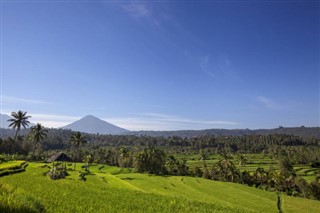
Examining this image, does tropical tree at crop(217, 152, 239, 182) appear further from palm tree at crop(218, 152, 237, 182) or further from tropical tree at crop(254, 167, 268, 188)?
tropical tree at crop(254, 167, 268, 188)

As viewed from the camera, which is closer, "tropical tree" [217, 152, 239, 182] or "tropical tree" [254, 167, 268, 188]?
"tropical tree" [217, 152, 239, 182]

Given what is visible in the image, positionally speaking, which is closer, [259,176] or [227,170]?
[259,176]

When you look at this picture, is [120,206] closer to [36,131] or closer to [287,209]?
[287,209]

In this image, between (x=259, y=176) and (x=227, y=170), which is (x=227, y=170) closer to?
(x=227, y=170)

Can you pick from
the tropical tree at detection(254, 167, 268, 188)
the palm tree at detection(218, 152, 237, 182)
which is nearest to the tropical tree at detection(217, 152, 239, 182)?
the palm tree at detection(218, 152, 237, 182)

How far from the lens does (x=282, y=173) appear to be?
108 metres

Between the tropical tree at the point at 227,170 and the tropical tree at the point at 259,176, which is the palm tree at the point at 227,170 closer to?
the tropical tree at the point at 227,170

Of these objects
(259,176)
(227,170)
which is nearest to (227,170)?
(227,170)

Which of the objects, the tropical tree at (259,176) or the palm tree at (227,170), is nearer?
the palm tree at (227,170)

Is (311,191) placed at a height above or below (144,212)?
below

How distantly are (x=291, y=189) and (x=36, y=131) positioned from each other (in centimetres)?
9554

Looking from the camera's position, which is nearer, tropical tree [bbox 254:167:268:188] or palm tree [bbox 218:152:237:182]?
palm tree [bbox 218:152:237:182]

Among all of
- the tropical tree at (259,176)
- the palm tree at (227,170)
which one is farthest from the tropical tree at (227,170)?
the tropical tree at (259,176)

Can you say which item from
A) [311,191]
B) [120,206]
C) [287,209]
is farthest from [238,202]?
[311,191]
